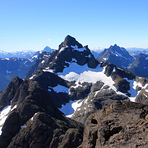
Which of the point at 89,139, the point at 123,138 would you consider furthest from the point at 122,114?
the point at 89,139

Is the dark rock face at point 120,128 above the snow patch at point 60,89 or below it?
above

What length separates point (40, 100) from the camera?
8412 cm

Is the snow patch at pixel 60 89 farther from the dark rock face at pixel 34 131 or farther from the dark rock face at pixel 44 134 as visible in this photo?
the dark rock face at pixel 44 134

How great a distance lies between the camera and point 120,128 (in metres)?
20.2

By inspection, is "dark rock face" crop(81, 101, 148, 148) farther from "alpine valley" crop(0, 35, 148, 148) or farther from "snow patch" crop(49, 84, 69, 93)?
"snow patch" crop(49, 84, 69, 93)

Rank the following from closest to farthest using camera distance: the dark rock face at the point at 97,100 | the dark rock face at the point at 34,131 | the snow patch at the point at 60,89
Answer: the dark rock face at the point at 34,131, the dark rock face at the point at 97,100, the snow patch at the point at 60,89

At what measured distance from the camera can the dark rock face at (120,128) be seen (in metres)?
17.2

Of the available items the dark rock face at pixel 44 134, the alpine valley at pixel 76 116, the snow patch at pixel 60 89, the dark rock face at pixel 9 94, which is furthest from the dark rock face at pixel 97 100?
the dark rock face at pixel 44 134

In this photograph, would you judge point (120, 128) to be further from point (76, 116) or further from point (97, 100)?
point (97, 100)

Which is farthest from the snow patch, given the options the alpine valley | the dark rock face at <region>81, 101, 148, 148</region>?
the dark rock face at <region>81, 101, 148, 148</region>

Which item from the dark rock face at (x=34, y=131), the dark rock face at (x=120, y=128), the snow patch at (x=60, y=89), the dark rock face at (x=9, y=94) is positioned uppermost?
the dark rock face at (x=120, y=128)

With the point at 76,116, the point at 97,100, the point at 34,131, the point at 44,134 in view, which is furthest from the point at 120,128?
the point at 97,100

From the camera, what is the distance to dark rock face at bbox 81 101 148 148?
678 inches

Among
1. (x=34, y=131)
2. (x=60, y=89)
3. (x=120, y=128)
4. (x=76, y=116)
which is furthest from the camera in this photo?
(x=60, y=89)
